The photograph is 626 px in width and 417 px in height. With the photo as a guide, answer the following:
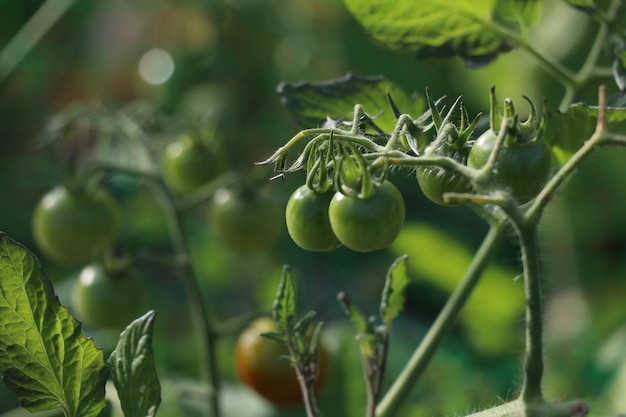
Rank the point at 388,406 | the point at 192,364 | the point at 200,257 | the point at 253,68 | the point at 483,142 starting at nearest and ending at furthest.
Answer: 1. the point at 483,142
2. the point at 388,406
3. the point at 192,364
4. the point at 200,257
5. the point at 253,68

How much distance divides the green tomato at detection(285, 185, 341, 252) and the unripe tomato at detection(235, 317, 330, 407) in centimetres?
48

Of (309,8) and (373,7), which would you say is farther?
(309,8)

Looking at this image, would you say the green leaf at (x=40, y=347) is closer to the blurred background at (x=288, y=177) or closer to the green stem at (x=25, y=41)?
the blurred background at (x=288, y=177)

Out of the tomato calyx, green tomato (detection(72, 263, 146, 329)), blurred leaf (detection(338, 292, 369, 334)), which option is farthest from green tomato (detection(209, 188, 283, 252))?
the tomato calyx

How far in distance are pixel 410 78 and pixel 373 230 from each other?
1.42m

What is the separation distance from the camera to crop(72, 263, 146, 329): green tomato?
996 mm

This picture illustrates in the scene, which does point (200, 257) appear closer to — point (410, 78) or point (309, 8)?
point (410, 78)

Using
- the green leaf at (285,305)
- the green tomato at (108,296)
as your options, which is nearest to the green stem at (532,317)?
the green leaf at (285,305)

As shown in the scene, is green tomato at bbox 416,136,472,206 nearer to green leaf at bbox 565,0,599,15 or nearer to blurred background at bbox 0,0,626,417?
green leaf at bbox 565,0,599,15

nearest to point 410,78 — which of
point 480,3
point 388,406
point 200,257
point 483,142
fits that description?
point 200,257

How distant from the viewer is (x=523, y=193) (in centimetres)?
51

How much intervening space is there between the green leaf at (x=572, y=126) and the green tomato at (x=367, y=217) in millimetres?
168

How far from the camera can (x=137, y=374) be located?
1.75ft

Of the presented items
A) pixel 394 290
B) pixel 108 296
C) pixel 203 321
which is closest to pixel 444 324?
pixel 394 290
